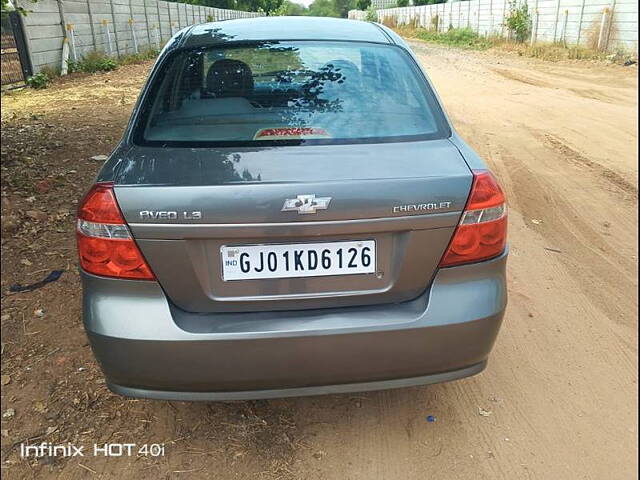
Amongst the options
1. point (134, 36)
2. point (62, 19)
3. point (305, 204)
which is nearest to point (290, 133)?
point (305, 204)

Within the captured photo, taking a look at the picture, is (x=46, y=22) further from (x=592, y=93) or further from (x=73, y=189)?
(x=592, y=93)

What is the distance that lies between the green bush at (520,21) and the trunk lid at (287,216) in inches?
982

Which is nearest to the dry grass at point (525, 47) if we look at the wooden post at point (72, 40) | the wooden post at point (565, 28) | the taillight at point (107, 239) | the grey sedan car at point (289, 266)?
the wooden post at point (565, 28)

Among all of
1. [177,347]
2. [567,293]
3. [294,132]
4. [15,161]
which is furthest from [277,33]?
[15,161]

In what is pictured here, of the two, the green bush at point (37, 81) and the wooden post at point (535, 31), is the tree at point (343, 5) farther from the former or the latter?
the green bush at point (37, 81)

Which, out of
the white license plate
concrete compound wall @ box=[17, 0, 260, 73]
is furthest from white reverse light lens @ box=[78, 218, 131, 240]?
concrete compound wall @ box=[17, 0, 260, 73]

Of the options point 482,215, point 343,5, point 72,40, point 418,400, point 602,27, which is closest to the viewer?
point 482,215

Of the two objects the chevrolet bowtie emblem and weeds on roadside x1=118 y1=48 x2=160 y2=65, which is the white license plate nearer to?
the chevrolet bowtie emblem

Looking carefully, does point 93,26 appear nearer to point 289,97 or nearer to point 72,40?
point 72,40

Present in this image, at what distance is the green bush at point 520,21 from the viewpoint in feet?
79.1

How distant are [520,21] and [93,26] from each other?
17.0 m

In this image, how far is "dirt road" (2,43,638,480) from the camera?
2.38 m

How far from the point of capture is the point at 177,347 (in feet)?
6.66

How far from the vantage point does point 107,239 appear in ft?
6.65
